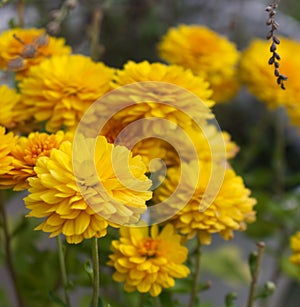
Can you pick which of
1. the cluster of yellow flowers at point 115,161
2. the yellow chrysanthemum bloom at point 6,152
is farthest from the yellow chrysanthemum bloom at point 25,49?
the yellow chrysanthemum bloom at point 6,152

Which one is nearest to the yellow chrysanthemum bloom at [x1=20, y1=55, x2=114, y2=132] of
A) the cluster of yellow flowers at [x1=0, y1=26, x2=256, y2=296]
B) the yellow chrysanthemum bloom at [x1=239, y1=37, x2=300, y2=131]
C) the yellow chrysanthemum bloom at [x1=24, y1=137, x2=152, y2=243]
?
the cluster of yellow flowers at [x1=0, y1=26, x2=256, y2=296]

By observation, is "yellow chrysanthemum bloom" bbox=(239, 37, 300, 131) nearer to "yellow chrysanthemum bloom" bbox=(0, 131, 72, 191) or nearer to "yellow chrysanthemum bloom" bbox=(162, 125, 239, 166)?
"yellow chrysanthemum bloom" bbox=(162, 125, 239, 166)

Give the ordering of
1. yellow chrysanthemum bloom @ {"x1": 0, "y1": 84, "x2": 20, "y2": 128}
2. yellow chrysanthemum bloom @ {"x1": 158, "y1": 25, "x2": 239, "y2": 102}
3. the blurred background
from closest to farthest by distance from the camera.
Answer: yellow chrysanthemum bloom @ {"x1": 0, "y1": 84, "x2": 20, "y2": 128}
yellow chrysanthemum bloom @ {"x1": 158, "y1": 25, "x2": 239, "y2": 102}
the blurred background

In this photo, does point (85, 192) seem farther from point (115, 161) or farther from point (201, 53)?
point (201, 53)

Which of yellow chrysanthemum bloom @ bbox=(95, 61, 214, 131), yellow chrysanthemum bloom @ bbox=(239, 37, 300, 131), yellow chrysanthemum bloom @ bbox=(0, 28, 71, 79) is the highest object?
yellow chrysanthemum bloom @ bbox=(239, 37, 300, 131)

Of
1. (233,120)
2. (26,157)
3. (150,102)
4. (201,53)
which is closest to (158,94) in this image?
(150,102)

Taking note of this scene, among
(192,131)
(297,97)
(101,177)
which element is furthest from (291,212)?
(101,177)
